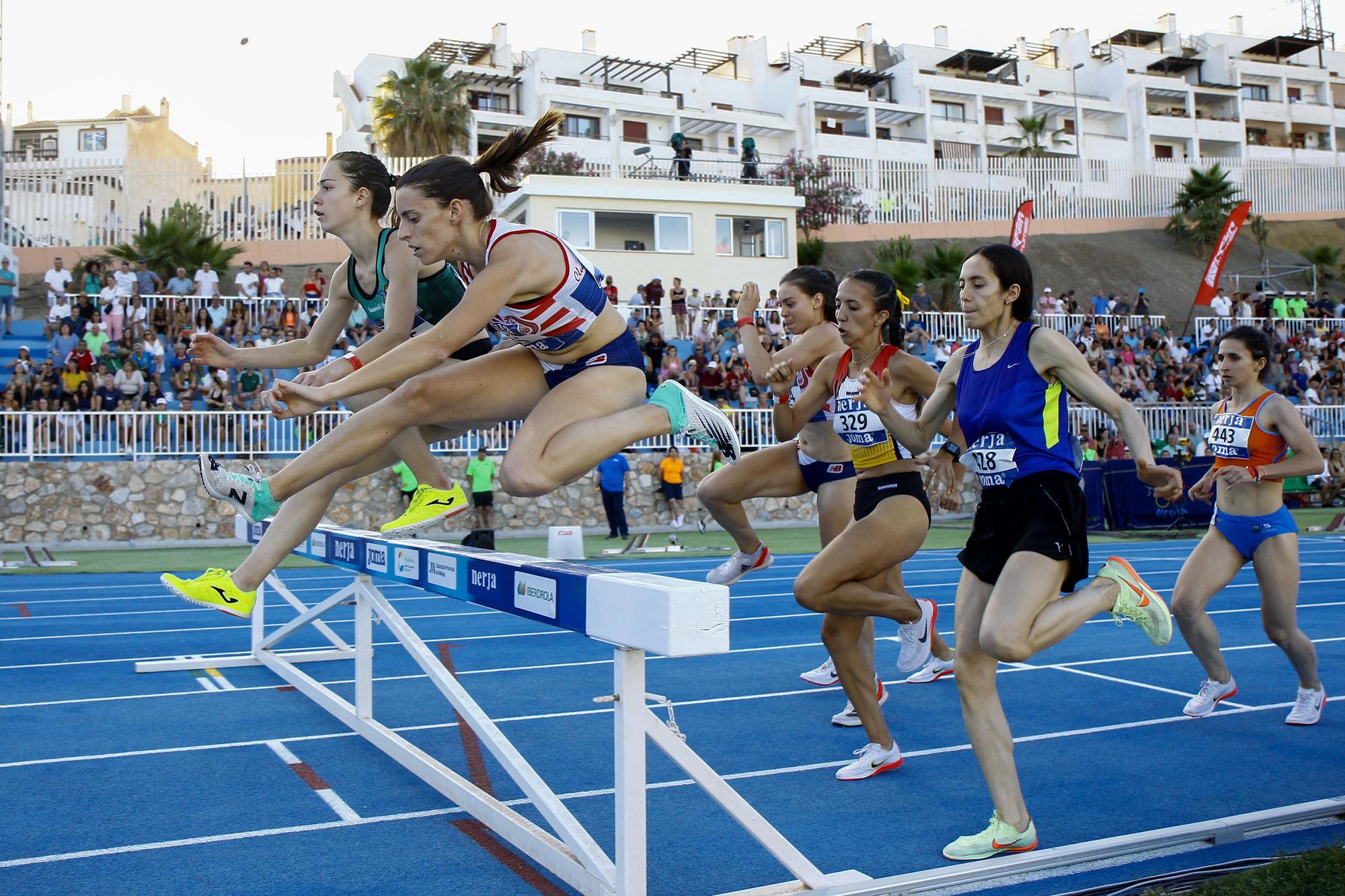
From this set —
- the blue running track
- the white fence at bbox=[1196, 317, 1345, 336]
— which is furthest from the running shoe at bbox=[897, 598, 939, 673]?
the white fence at bbox=[1196, 317, 1345, 336]

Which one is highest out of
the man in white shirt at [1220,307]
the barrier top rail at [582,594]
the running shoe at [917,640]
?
the man in white shirt at [1220,307]

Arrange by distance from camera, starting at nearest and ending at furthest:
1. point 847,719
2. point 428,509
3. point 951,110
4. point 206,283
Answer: point 428,509 → point 847,719 → point 206,283 → point 951,110

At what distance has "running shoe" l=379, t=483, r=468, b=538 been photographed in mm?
5574

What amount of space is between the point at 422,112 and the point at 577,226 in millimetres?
12675

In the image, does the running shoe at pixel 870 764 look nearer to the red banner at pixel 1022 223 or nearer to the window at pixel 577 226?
the red banner at pixel 1022 223

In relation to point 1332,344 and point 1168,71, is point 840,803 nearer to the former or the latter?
point 1332,344

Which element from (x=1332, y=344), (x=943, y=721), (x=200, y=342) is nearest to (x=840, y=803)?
(x=943, y=721)

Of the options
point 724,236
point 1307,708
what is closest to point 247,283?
point 724,236

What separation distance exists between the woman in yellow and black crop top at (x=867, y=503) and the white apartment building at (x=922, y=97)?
36500mm

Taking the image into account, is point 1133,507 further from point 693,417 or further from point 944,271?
point 693,417

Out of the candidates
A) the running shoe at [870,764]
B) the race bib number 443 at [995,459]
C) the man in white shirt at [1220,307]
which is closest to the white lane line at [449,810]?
the running shoe at [870,764]

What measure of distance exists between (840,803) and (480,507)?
46.1ft

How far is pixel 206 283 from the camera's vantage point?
20.9 m

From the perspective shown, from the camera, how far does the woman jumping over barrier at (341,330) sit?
476 centimetres
